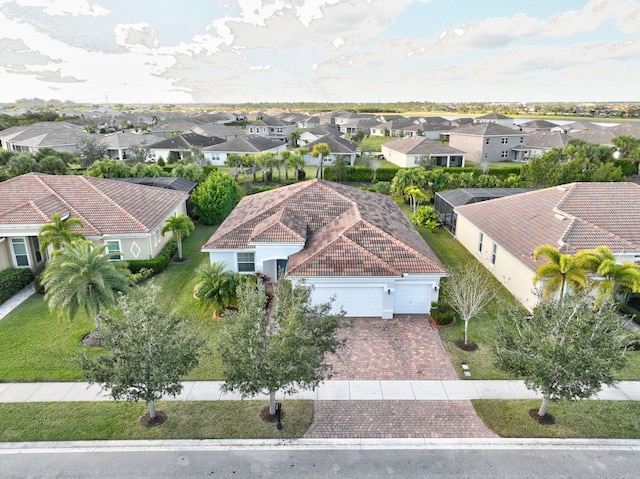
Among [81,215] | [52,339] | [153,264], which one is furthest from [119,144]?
[52,339]

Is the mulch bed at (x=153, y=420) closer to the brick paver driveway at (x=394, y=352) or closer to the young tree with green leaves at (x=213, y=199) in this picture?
the brick paver driveway at (x=394, y=352)

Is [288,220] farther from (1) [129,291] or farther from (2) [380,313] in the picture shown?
(1) [129,291]

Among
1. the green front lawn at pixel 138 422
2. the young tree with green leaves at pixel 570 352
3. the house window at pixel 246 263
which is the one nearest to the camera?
the young tree with green leaves at pixel 570 352

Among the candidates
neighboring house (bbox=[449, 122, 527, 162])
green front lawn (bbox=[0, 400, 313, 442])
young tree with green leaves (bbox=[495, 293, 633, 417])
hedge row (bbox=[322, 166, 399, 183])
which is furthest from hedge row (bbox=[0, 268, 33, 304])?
neighboring house (bbox=[449, 122, 527, 162])

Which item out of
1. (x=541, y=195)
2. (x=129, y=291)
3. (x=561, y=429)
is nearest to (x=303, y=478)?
(x=561, y=429)

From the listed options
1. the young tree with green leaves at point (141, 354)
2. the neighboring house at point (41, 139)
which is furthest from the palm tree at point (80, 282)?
the neighboring house at point (41, 139)

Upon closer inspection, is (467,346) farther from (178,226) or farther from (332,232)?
(178,226)
